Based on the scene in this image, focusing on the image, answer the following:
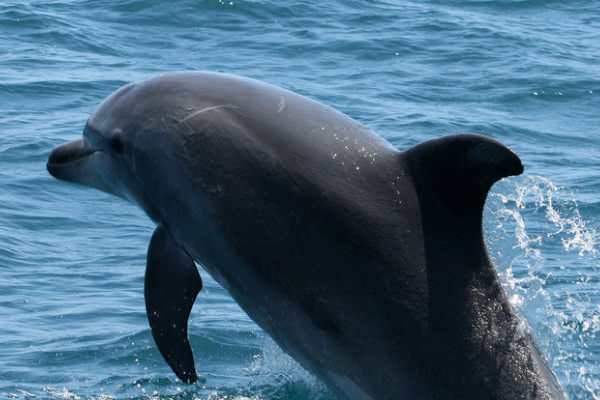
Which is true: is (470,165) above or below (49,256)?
above

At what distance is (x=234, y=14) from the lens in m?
27.5

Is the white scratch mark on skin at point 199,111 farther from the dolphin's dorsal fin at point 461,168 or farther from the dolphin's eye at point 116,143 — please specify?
the dolphin's dorsal fin at point 461,168

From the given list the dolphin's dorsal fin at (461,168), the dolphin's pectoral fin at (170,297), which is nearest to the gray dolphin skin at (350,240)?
the dolphin's dorsal fin at (461,168)

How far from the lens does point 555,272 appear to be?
12.1m

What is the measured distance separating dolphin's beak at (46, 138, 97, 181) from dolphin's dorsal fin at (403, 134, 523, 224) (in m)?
3.05

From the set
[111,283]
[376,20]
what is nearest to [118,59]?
[376,20]

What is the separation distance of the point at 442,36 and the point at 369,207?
20.5 meters

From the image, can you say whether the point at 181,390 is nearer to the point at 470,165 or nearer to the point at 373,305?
the point at 373,305

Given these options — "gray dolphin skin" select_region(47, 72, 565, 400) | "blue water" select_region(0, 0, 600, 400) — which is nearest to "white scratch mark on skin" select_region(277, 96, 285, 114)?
"gray dolphin skin" select_region(47, 72, 565, 400)

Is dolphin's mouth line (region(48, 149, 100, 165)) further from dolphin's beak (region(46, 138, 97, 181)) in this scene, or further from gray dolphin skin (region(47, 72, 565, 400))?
gray dolphin skin (region(47, 72, 565, 400))

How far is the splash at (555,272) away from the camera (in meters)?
9.29

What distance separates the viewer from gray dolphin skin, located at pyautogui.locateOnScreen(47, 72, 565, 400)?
601cm

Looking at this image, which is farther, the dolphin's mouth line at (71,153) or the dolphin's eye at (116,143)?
the dolphin's mouth line at (71,153)

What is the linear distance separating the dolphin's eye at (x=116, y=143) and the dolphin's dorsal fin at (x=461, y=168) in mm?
2312
